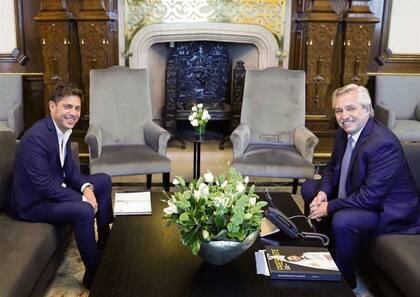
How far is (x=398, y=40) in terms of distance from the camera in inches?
204

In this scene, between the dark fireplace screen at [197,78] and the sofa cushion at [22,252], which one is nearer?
the sofa cushion at [22,252]

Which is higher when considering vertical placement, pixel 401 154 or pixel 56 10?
pixel 56 10

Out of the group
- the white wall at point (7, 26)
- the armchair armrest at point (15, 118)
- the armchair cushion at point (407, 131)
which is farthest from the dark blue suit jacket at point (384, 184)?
the white wall at point (7, 26)

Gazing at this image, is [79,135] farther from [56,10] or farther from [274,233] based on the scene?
[274,233]

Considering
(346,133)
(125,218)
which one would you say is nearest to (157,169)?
(125,218)

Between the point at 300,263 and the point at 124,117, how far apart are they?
2.40 metres

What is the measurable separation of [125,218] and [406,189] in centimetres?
142

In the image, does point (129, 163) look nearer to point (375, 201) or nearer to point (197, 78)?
point (375, 201)

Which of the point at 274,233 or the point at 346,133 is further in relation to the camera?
the point at 346,133

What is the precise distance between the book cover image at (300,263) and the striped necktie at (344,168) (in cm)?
63

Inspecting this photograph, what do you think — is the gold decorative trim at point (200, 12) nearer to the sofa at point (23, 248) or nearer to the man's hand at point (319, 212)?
the sofa at point (23, 248)

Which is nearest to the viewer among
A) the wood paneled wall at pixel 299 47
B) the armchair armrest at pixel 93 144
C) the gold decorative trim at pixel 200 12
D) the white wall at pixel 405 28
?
the armchair armrest at pixel 93 144

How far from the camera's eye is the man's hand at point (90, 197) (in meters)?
2.45

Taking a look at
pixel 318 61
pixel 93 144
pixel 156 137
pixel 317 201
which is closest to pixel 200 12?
pixel 318 61
